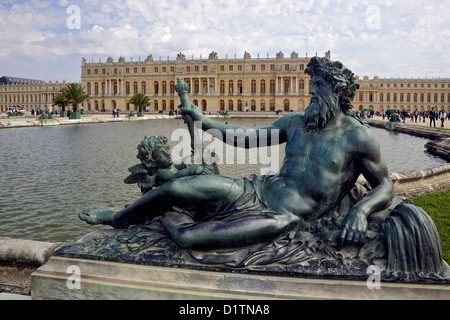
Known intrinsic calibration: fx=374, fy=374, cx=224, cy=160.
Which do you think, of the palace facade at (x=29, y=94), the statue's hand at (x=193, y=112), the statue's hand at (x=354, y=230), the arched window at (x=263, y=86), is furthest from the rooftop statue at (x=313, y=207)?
the palace facade at (x=29, y=94)

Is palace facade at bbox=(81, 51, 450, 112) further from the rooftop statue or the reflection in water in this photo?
the rooftop statue

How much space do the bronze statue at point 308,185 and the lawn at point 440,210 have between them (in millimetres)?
1538

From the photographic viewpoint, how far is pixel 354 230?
6.41 feet

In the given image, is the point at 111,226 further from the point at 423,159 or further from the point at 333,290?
the point at 423,159

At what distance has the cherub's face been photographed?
8.12 ft

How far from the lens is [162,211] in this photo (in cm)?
220

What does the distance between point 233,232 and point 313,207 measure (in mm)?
508

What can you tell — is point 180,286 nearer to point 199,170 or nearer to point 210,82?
point 199,170

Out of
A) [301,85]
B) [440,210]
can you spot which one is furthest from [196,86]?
[440,210]

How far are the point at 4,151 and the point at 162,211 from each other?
11.0m

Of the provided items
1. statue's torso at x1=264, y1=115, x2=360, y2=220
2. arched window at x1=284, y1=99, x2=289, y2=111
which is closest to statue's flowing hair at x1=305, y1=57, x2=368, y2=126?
statue's torso at x1=264, y1=115, x2=360, y2=220

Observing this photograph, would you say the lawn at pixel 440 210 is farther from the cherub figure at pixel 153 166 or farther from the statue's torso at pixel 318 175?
the cherub figure at pixel 153 166
